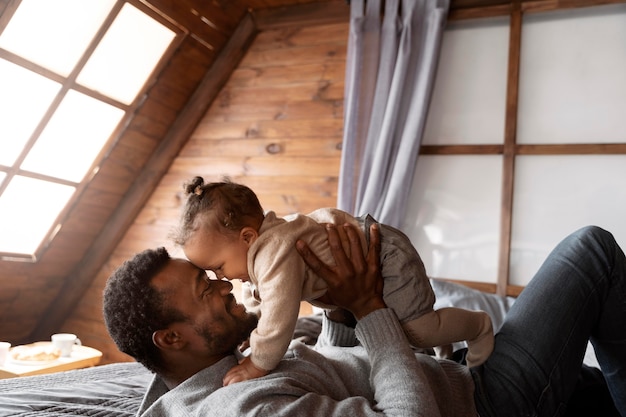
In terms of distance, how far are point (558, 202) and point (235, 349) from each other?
187cm

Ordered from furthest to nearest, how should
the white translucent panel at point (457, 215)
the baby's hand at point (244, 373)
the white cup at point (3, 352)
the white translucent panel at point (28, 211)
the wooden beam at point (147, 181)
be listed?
the wooden beam at point (147, 181)
the white translucent panel at point (28, 211)
the white translucent panel at point (457, 215)
the white cup at point (3, 352)
the baby's hand at point (244, 373)

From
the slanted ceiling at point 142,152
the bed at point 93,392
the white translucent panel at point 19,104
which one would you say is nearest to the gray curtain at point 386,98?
the slanted ceiling at point 142,152

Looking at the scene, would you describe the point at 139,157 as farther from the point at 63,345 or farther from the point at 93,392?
the point at 93,392

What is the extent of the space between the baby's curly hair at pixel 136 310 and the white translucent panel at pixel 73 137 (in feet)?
6.59

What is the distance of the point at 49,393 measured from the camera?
1433 millimetres

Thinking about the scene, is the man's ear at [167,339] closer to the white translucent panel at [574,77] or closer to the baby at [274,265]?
the baby at [274,265]

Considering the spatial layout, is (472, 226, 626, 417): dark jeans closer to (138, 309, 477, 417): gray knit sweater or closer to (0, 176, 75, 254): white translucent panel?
(138, 309, 477, 417): gray knit sweater

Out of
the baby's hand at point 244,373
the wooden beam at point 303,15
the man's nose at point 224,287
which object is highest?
the wooden beam at point 303,15

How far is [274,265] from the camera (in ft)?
4.11

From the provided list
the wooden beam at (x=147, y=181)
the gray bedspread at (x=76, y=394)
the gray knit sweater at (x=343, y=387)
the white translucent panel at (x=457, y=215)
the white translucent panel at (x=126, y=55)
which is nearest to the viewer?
the gray knit sweater at (x=343, y=387)

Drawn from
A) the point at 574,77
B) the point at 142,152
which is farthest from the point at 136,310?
the point at 142,152

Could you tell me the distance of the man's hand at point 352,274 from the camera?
51.6 inches

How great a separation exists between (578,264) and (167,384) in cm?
108

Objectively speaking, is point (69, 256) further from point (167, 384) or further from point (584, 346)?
point (584, 346)
